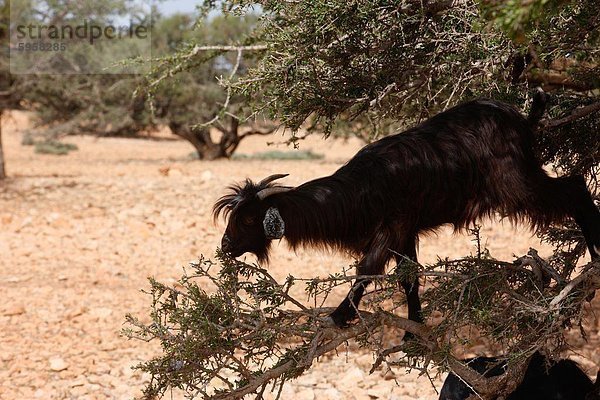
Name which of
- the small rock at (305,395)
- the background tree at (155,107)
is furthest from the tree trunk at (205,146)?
the small rock at (305,395)

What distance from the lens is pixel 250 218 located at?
3324 millimetres

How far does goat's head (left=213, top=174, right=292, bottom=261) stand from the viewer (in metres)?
3.27

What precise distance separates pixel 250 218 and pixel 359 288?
60 centimetres

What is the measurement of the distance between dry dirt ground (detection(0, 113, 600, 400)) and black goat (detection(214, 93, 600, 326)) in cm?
42

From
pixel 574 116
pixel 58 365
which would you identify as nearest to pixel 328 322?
pixel 574 116

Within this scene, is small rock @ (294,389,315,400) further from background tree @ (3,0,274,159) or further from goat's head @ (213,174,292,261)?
background tree @ (3,0,274,159)

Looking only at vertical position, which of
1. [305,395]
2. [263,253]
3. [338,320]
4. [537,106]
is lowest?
[305,395]

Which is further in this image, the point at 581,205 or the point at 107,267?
the point at 107,267

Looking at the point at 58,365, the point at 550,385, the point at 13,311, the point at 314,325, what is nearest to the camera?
the point at 314,325

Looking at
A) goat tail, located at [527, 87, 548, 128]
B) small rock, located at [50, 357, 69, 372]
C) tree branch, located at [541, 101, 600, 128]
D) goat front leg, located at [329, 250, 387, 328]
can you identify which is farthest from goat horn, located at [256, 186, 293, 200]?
small rock, located at [50, 357, 69, 372]

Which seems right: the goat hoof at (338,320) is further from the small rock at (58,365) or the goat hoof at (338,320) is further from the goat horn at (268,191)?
the small rock at (58,365)

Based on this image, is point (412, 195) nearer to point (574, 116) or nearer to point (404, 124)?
point (574, 116)

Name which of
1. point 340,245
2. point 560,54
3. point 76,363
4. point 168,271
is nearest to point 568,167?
point 560,54

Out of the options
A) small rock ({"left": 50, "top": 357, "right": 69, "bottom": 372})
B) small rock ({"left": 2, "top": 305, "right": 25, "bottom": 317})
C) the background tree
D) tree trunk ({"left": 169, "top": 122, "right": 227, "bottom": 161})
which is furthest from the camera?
tree trunk ({"left": 169, "top": 122, "right": 227, "bottom": 161})
